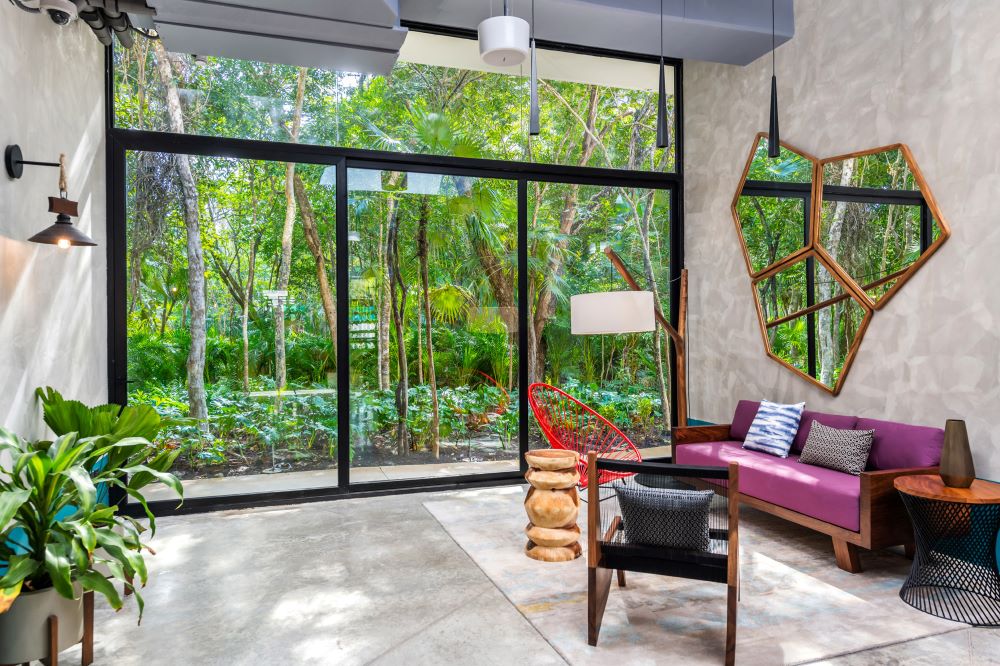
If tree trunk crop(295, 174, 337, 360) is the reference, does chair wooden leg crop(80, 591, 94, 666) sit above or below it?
below

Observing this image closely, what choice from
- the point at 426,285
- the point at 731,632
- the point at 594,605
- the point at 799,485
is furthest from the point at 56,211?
the point at 799,485

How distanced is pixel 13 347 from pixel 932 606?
4.55 metres

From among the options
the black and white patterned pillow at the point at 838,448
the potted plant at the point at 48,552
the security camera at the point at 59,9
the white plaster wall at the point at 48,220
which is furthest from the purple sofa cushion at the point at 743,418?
the security camera at the point at 59,9

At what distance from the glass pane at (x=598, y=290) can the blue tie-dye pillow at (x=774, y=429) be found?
1.30m

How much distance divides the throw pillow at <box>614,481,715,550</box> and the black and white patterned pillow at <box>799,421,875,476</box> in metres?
1.76

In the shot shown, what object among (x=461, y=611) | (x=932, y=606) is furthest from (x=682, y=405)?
(x=461, y=611)

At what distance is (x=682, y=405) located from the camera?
542cm

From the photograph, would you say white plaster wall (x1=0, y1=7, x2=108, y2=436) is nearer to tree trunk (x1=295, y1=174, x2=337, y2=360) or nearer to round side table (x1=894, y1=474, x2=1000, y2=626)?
tree trunk (x1=295, y1=174, x2=337, y2=360)

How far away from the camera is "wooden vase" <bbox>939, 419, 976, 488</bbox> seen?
3234 millimetres

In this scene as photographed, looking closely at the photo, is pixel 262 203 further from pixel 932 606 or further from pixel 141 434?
pixel 932 606

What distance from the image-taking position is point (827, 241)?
4.70 m

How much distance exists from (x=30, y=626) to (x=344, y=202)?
3.63 m

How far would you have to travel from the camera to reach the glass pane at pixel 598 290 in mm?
5805

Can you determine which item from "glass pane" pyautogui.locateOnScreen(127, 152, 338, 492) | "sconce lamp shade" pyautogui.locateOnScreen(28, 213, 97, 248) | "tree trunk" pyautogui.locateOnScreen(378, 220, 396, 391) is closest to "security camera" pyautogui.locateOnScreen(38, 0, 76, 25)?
"sconce lamp shade" pyautogui.locateOnScreen(28, 213, 97, 248)
